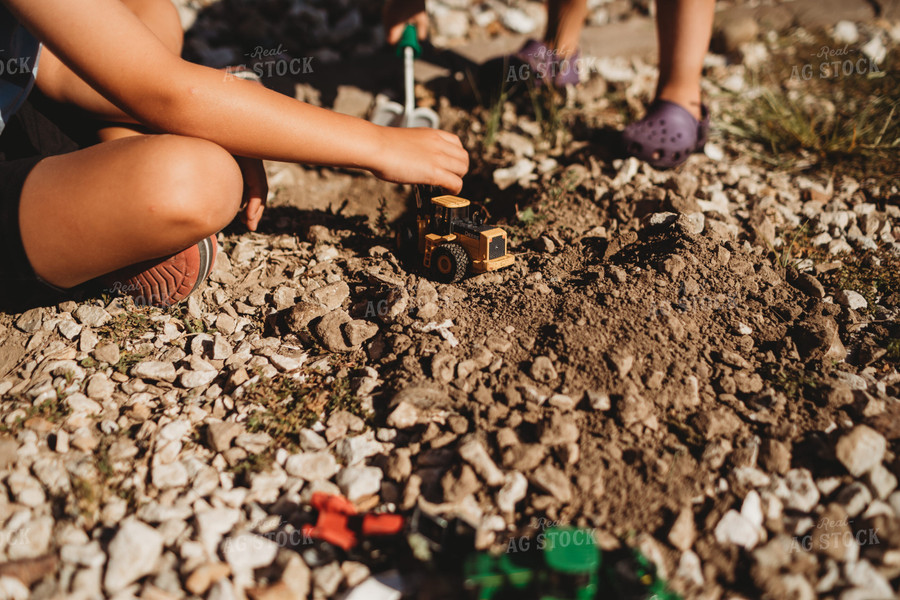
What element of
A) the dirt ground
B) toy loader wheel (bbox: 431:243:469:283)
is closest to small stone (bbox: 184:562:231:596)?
the dirt ground

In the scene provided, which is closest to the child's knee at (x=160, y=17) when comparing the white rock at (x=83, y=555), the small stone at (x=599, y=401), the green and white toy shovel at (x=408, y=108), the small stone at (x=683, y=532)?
the green and white toy shovel at (x=408, y=108)

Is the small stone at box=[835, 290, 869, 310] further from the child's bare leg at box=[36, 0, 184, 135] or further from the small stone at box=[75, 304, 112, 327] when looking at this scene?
the child's bare leg at box=[36, 0, 184, 135]

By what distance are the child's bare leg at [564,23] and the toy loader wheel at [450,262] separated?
188 cm

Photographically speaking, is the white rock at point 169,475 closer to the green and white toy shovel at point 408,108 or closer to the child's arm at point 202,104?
the child's arm at point 202,104

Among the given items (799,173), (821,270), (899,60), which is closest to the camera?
(821,270)

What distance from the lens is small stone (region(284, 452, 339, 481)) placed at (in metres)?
1.56

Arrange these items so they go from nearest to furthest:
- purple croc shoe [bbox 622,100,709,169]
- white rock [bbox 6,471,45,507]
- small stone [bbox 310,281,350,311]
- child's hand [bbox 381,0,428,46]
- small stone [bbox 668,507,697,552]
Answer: small stone [bbox 668,507,697,552]
white rock [bbox 6,471,45,507]
small stone [bbox 310,281,350,311]
purple croc shoe [bbox 622,100,709,169]
child's hand [bbox 381,0,428,46]

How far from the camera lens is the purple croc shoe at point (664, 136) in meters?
2.65

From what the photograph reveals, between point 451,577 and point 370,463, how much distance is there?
390 millimetres

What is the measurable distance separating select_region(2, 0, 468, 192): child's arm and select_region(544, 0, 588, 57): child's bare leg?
1.75 meters

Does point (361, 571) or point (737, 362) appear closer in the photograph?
point (361, 571)

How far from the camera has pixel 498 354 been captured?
1.78 metres

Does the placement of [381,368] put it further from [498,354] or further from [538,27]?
[538,27]

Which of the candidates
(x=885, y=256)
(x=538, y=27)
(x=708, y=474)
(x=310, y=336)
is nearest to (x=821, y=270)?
(x=885, y=256)
